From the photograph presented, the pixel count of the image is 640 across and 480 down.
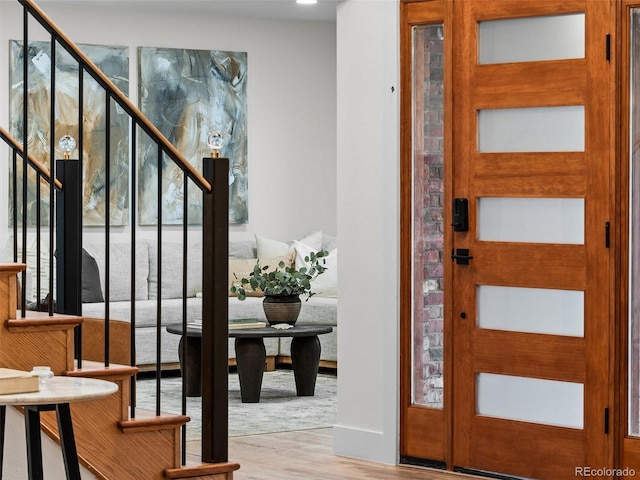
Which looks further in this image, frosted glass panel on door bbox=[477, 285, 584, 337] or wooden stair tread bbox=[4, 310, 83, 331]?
frosted glass panel on door bbox=[477, 285, 584, 337]

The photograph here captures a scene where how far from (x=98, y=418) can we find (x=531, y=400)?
1994 mm

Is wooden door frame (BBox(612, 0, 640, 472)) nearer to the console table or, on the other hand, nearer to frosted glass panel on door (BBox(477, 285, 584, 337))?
frosted glass panel on door (BBox(477, 285, 584, 337))

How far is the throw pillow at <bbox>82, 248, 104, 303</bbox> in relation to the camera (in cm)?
834

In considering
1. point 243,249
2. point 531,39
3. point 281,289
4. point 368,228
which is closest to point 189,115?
point 243,249

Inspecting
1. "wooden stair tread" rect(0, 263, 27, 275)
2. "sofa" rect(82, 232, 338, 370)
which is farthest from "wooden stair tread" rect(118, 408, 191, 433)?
"sofa" rect(82, 232, 338, 370)

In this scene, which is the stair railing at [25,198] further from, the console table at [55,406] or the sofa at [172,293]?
the sofa at [172,293]

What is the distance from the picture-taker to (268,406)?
23.8 ft

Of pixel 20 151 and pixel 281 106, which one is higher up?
pixel 281 106

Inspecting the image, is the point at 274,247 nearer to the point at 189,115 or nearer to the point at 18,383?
the point at 189,115

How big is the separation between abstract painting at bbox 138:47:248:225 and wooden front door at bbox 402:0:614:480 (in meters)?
4.27

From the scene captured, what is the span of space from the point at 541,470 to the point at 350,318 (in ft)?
4.06

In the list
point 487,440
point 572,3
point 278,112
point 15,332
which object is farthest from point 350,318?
point 278,112

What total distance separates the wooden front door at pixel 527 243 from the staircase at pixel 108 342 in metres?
1.37

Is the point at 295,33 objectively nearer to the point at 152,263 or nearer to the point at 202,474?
the point at 152,263
